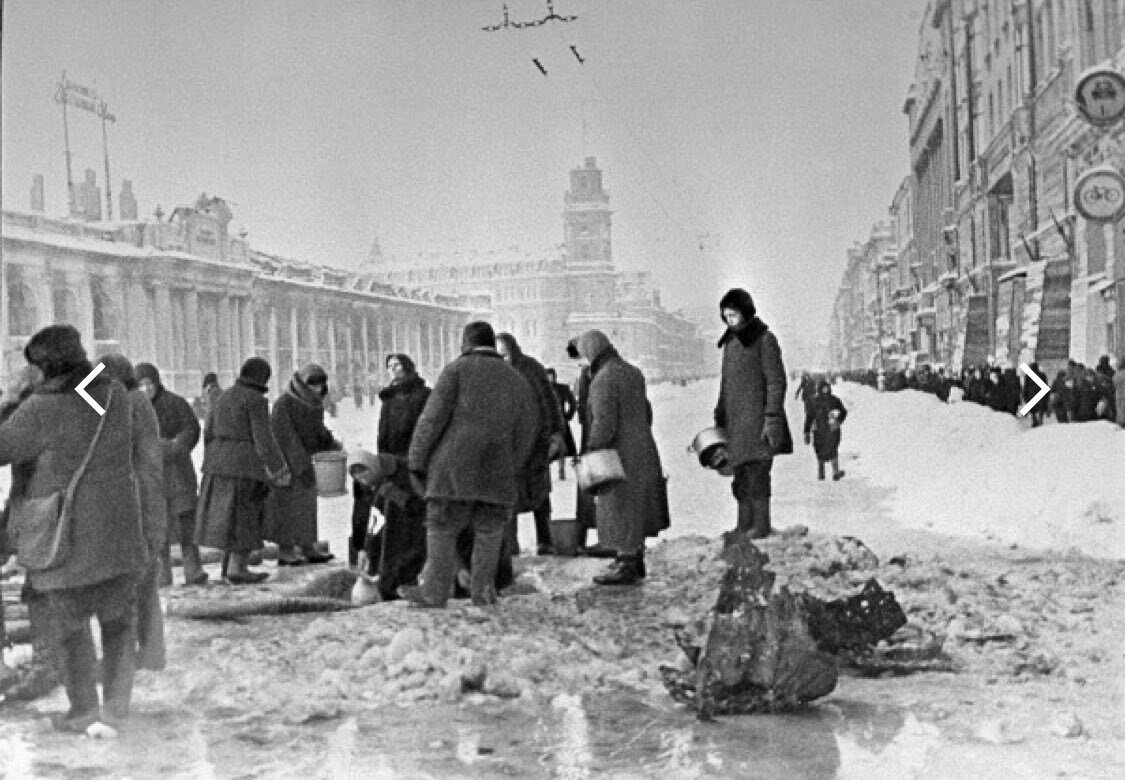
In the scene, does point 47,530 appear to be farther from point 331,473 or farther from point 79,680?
point 331,473

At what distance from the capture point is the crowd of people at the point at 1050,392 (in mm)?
8734

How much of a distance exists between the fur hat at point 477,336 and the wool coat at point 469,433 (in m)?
0.03

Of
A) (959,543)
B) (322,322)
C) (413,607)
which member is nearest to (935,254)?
(959,543)

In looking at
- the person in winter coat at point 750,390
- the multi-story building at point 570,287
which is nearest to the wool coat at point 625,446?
the person in winter coat at point 750,390

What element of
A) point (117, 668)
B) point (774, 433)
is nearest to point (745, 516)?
point (774, 433)

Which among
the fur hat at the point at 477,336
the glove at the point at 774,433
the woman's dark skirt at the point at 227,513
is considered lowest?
the woman's dark skirt at the point at 227,513

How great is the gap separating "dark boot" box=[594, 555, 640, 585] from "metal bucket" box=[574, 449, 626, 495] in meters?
0.42

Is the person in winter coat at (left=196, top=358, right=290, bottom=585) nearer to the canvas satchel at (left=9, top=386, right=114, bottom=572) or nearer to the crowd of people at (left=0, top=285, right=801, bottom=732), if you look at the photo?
the crowd of people at (left=0, top=285, right=801, bottom=732)

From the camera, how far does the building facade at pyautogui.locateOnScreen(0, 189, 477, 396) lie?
268 inches

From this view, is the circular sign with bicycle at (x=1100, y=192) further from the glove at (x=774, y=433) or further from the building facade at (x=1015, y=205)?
the glove at (x=774, y=433)

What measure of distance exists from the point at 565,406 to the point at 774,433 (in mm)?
1463

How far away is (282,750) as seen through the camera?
3.73 m

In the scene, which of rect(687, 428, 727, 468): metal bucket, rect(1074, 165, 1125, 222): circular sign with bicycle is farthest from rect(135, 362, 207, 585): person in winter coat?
rect(1074, 165, 1125, 222): circular sign with bicycle

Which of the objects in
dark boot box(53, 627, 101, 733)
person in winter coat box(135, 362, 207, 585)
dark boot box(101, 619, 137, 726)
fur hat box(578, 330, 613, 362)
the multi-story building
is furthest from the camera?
the multi-story building
